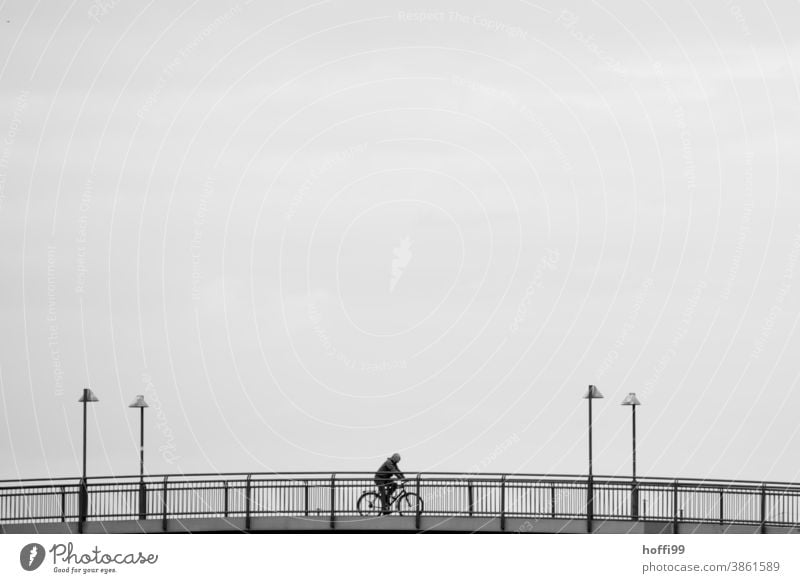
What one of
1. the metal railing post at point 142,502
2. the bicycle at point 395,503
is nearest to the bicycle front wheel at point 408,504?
the bicycle at point 395,503

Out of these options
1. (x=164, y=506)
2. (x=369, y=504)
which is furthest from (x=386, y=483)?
(x=164, y=506)

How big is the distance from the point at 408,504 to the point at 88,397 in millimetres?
10373

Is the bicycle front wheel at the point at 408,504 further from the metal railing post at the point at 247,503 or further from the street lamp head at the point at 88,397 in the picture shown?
the street lamp head at the point at 88,397

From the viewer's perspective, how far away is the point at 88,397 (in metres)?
81.1

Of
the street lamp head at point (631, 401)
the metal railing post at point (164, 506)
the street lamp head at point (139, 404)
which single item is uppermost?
the street lamp head at point (631, 401)

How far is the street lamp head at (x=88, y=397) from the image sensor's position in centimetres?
8106

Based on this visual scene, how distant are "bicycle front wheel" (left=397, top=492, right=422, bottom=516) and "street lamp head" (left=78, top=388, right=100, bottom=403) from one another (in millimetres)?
A: 9956

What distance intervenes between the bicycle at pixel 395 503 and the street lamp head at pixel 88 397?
8832mm

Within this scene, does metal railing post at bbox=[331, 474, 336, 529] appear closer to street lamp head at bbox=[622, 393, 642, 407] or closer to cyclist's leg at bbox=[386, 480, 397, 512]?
cyclist's leg at bbox=[386, 480, 397, 512]
